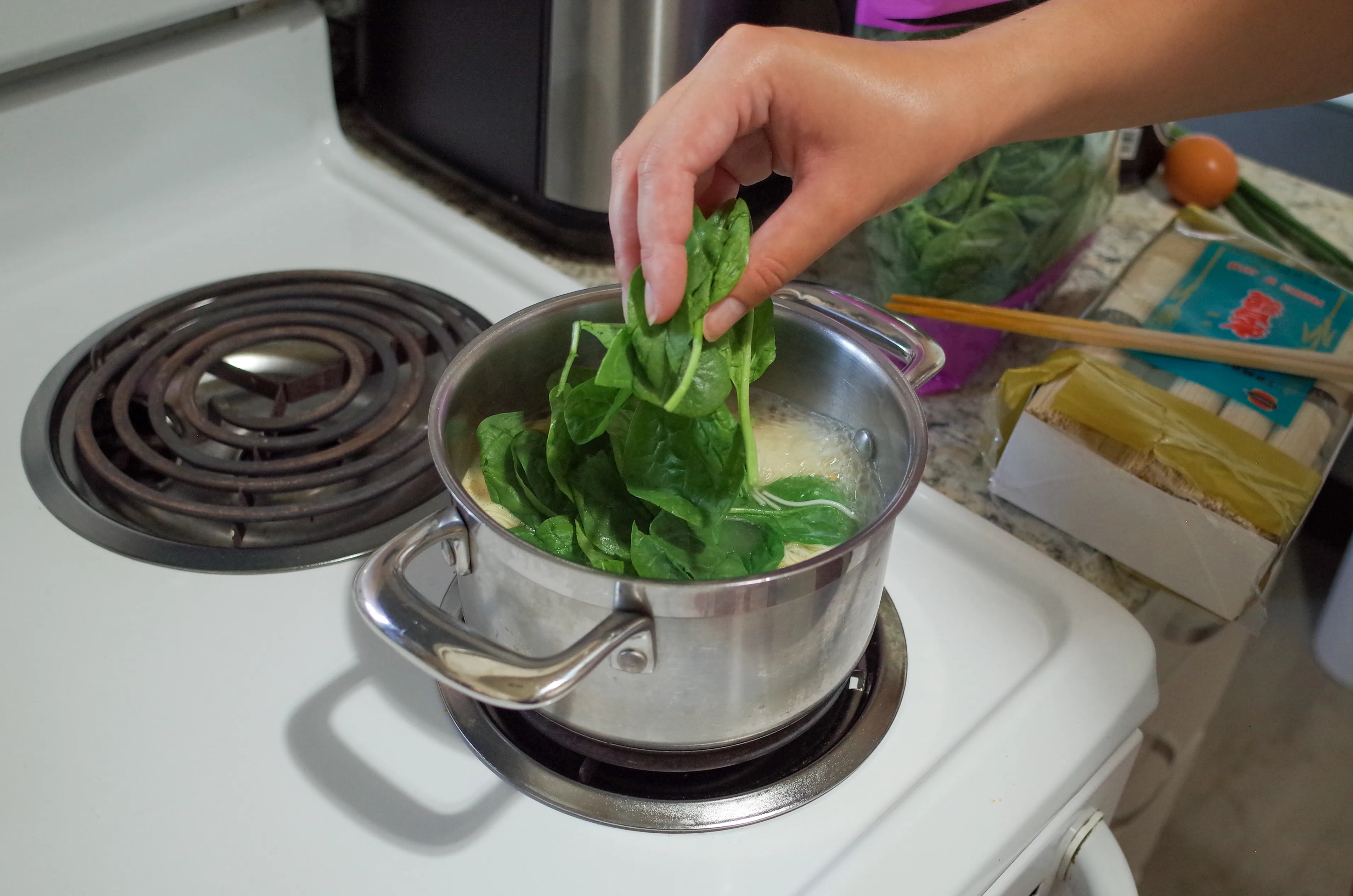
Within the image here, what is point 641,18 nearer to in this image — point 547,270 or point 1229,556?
point 547,270

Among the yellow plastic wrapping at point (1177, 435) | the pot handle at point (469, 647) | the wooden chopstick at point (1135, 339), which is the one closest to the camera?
the pot handle at point (469, 647)

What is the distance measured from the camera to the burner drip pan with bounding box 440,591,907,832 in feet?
1.73

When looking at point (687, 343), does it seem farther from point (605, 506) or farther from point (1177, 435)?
point (1177, 435)

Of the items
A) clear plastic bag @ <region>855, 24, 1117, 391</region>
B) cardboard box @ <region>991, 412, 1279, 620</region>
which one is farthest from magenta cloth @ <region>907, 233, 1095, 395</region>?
cardboard box @ <region>991, 412, 1279, 620</region>

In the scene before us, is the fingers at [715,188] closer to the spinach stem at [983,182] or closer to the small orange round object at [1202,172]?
the spinach stem at [983,182]

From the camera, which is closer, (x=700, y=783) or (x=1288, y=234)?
(x=700, y=783)

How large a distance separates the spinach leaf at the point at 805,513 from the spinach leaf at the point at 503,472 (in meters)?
0.11

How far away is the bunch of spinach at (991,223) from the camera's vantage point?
0.77 meters

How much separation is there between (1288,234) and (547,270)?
66 centimetres

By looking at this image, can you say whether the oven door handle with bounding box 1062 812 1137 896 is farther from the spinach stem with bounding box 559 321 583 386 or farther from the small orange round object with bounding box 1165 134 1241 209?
the small orange round object with bounding box 1165 134 1241 209

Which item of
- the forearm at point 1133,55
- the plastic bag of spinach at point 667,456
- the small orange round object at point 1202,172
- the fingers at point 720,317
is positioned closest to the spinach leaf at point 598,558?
the plastic bag of spinach at point 667,456

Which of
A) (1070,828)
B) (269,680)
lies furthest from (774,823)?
(269,680)

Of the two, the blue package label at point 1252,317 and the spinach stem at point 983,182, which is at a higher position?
the spinach stem at point 983,182

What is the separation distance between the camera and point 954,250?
0.78 m
